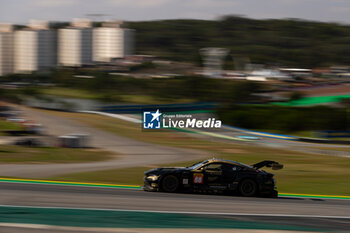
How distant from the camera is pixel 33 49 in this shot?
151 m

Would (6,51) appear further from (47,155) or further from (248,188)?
(248,188)

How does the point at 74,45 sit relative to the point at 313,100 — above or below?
above

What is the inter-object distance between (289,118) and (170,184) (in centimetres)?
4325

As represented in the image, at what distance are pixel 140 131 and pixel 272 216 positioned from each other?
31.5m

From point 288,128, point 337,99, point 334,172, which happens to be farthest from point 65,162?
point 337,99

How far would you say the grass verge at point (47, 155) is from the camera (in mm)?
23094

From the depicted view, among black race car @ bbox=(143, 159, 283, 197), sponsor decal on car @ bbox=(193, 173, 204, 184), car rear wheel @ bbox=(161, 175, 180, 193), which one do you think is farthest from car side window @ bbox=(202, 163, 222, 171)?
car rear wheel @ bbox=(161, 175, 180, 193)

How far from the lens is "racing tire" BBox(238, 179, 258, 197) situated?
1389 cm

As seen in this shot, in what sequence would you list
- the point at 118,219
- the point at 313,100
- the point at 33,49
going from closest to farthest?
the point at 118,219 < the point at 313,100 < the point at 33,49

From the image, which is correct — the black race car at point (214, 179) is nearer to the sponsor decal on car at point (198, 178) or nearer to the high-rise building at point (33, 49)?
the sponsor decal on car at point (198, 178)

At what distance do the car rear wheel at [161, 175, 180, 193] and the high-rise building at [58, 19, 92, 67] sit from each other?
151 m

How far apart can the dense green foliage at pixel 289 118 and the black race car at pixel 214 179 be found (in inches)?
1636

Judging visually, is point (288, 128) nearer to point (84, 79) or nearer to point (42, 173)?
point (42, 173)

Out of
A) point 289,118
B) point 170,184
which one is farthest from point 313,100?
point 170,184
